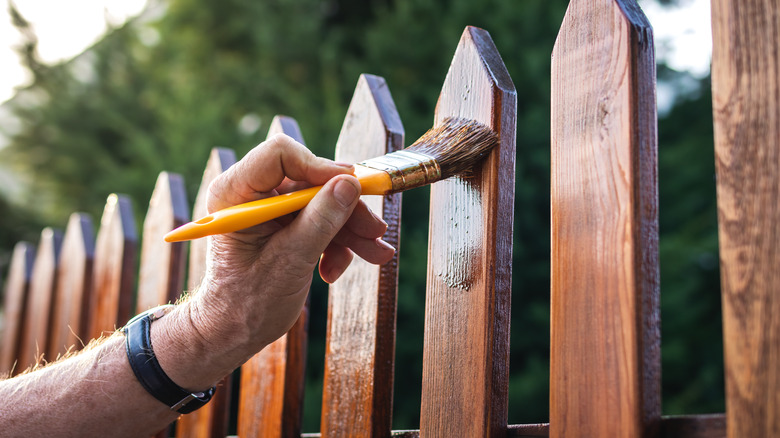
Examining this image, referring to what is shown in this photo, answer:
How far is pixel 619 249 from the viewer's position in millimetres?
870

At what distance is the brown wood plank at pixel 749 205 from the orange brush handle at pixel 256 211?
46 centimetres

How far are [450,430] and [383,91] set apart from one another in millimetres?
804

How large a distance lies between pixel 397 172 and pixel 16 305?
329cm

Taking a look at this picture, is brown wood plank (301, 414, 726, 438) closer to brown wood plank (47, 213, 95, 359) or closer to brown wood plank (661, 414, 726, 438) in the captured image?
brown wood plank (661, 414, 726, 438)

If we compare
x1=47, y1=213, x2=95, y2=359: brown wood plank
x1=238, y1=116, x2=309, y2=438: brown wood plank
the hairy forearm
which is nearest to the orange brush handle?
the hairy forearm

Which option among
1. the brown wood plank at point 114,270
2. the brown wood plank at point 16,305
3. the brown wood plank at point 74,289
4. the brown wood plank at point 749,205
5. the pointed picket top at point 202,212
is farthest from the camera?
the brown wood plank at point 16,305

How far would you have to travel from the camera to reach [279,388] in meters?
1.58

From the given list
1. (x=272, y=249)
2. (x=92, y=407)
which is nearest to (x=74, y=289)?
(x=92, y=407)

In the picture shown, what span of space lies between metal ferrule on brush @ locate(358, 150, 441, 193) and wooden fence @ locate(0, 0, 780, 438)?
0.43 ft

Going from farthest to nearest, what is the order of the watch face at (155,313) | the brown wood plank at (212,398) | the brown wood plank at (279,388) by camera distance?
the brown wood plank at (212,398) < the brown wood plank at (279,388) < the watch face at (155,313)

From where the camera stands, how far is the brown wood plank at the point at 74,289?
271 cm

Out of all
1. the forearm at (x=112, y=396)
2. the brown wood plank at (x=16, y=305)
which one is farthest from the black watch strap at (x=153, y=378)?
the brown wood plank at (x=16, y=305)

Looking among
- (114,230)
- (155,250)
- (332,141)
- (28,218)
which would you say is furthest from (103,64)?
(155,250)

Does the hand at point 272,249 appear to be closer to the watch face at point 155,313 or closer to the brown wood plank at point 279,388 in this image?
the watch face at point 155,313
